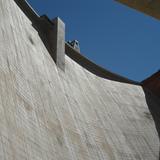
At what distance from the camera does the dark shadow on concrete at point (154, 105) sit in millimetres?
11694

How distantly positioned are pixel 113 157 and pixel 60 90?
1794 mm

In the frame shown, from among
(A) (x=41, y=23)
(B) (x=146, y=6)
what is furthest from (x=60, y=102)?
(B) (x=146, y=6)

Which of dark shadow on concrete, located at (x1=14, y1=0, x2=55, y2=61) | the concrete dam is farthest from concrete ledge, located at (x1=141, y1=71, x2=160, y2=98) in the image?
dark shadow on concrete, located at (x1=14, y1=0, x2=55, y2=61)

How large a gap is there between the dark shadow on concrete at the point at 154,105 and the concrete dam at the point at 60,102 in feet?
0.12

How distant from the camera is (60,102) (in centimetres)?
→ 841

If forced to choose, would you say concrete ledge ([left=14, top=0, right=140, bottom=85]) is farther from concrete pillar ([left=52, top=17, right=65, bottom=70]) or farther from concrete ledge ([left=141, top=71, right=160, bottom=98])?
concrete ledge ([left=141, top=71, right=160, bottom=98])

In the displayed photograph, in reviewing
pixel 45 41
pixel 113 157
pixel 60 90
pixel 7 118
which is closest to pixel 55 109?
pixel 60 90

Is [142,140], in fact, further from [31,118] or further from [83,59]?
[31,118]

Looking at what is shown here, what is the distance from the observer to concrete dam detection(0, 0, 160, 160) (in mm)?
6266

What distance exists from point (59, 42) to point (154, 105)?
3.86m

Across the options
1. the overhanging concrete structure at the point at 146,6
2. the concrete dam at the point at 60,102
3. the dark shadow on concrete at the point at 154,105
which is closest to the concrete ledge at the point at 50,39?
the concrete dam at the point at 60,102

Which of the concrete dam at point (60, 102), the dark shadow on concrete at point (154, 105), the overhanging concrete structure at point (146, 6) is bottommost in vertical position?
the dark shadow on concrete at point (154, 105)

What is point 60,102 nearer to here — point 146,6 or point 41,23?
point 41,23

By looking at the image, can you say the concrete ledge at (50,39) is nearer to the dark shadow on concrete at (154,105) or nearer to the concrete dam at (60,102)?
the concrete dam at (60,102)
